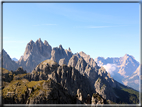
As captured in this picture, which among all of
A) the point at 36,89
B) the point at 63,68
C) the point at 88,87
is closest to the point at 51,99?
the point at 36,89

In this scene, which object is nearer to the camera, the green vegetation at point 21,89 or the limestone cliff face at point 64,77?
the green vegetation at point 21,89

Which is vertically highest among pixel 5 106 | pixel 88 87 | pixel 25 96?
pixel 5 106

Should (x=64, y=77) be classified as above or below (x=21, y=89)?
above

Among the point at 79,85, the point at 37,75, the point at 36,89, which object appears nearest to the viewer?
the point at 36,89

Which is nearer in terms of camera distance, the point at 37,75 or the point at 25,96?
the point at 25,96

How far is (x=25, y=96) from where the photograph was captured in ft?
342

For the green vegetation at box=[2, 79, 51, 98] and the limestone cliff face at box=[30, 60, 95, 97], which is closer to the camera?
the green vegetation at box=[2, 79, 51, 98]

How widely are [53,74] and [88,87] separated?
182ft

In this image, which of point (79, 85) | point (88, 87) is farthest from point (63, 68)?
point (88, 87)

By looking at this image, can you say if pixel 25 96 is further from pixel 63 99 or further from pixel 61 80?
pixel 61 80

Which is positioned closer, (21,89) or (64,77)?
(21,89)

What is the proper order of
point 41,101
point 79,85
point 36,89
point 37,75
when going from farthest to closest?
point 79,85 → point 37,75 → point 36,89 → point 41,101

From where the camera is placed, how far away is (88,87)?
195875mm

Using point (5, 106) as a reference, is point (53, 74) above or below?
below
